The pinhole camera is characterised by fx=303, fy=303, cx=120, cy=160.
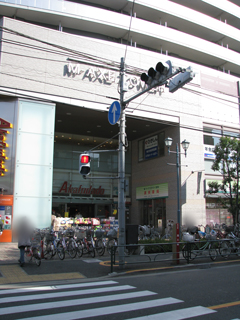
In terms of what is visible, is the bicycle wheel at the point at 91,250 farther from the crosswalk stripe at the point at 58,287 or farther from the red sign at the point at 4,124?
the red sign at the point at 4,124

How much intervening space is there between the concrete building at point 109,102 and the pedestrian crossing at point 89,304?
30.5 ft

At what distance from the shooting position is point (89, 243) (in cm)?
1359

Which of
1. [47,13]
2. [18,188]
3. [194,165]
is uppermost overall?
[47,13]

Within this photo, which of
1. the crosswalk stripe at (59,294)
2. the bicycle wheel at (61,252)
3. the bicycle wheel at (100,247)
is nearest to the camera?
the crosswalk stripe at (59,294)

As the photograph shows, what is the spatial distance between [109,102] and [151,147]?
753 cm

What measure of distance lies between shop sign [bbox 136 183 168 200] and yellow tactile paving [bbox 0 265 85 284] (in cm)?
→ 1534

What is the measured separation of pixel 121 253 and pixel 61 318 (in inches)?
212

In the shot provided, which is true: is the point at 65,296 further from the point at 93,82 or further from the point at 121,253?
the point at 93,82

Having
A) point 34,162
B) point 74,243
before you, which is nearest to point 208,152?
point 34,162

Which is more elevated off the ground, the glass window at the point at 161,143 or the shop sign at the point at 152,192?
the glass window at the point at 161,143

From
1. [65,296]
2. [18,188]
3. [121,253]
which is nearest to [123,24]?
[18,188]

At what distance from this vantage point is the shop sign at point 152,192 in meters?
24.4

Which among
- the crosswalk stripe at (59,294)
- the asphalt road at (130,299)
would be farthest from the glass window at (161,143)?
the crosswalk stripe at (59,294)

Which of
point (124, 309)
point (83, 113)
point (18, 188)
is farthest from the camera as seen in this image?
point (83, 113)
